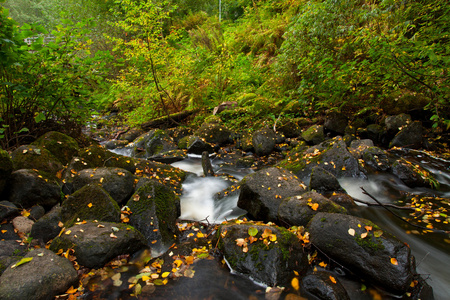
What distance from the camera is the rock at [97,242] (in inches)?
103

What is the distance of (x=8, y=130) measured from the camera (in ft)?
16.4

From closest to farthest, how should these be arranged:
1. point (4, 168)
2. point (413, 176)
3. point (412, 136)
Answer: point (4, 168) < point (413, 176) < point (412, 136)

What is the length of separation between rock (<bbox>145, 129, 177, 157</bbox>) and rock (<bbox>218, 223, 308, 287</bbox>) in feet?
19.2

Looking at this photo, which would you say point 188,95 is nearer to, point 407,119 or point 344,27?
point 344,27

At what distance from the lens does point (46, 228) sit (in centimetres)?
315

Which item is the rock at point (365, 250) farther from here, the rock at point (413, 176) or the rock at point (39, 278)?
the rock at point (413, 176)

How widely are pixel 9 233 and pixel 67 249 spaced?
3.80 feet

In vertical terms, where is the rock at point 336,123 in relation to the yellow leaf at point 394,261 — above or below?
above

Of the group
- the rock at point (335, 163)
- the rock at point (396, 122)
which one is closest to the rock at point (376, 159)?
the rock at point (335, 163)

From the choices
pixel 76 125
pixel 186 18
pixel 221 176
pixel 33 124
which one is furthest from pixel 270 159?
pixel 186 18

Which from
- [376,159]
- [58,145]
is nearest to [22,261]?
[58,145]

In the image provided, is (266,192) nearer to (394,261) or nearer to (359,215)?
(359,215)

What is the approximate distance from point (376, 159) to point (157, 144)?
249 inches

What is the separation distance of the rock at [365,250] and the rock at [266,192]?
0.89 m
